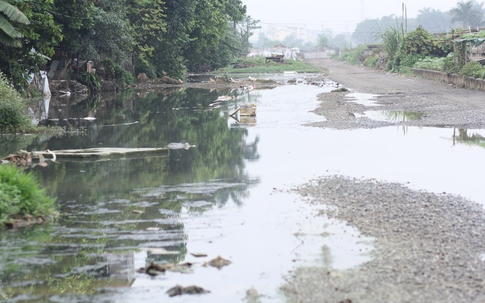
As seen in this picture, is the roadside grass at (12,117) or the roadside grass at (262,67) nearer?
the roadside grass at (12,117)

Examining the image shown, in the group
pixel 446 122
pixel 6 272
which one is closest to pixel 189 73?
pixel 446 122

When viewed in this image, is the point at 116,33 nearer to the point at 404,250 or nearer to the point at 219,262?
the point at 219,262

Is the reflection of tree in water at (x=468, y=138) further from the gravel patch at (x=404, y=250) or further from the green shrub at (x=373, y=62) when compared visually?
the green shrub at (x=373, y=62)

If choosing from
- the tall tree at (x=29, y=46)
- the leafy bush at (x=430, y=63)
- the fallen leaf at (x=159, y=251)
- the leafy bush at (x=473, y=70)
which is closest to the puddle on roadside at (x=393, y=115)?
the leafy bush at (x=473, y=70)

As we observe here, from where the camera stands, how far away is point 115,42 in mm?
41750

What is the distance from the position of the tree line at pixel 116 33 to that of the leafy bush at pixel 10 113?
5.64 metres

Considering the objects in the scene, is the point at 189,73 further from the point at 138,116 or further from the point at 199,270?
the point at 199,270

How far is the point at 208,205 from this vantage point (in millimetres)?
11062

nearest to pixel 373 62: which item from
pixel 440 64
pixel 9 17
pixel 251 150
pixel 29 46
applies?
pixel 440 64

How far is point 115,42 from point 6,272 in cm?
3527

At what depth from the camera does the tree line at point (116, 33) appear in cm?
2825

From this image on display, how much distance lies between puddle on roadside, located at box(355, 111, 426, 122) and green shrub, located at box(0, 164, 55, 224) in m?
15.5

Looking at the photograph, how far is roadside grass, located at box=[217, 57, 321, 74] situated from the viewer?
74.6 meters

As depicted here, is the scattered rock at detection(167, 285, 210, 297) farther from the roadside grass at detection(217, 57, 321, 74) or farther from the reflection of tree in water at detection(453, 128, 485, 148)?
the roadside grass at detection(217, 57, 321, 74)
